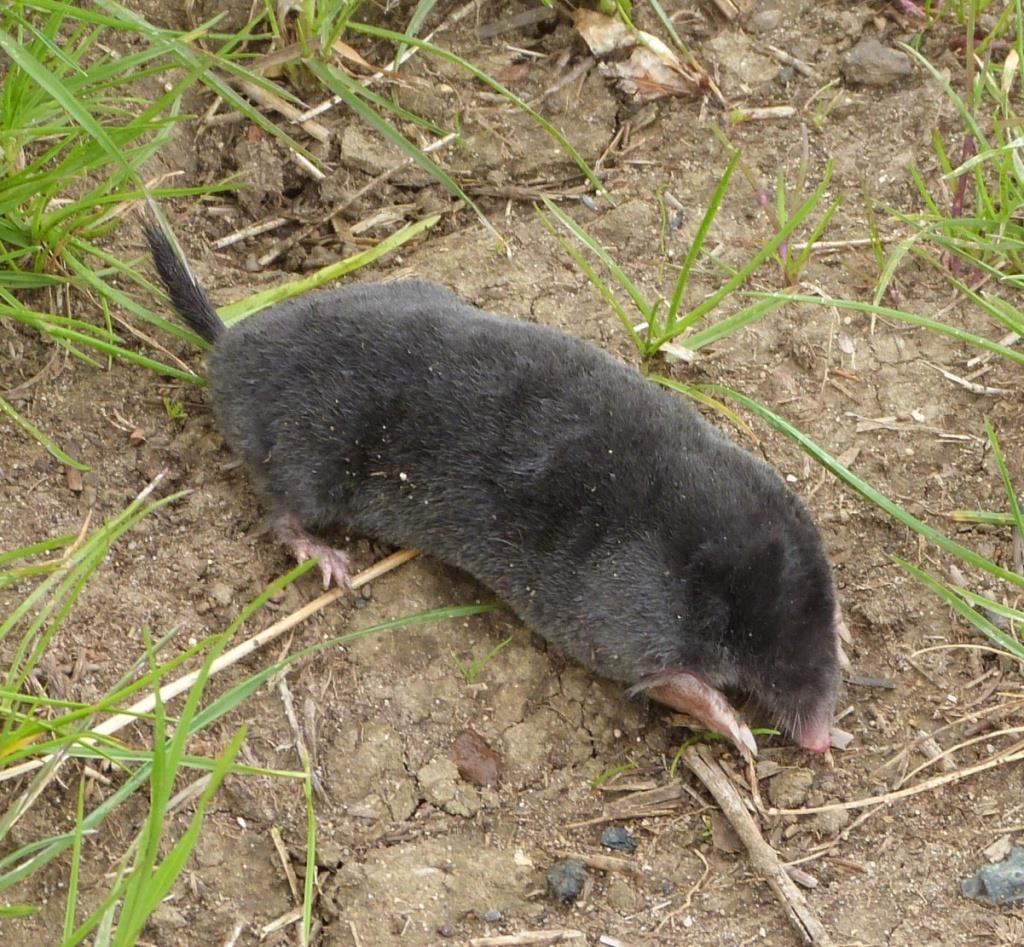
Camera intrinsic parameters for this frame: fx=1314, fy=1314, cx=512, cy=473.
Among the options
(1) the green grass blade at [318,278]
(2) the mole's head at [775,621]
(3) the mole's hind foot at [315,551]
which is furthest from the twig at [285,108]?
(2) the mole's head at [775,621]

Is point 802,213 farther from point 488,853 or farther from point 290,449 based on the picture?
point 488,853

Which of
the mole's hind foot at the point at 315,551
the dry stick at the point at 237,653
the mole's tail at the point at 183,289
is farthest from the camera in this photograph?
the mole's tail at the point at 183,289

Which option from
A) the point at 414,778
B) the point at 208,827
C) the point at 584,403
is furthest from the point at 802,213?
the point at 208,827

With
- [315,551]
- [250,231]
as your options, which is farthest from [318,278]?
[315,551]

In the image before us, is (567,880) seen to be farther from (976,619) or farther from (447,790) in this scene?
(976,619)

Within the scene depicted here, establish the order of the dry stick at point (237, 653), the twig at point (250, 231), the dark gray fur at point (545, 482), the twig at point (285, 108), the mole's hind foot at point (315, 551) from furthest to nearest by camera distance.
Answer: the twig at point (285, 108) → the twig at point (250, 231) → the mole's hind foot at point (315, 551) → the dark gray fur at point (545, 482) → the dry stick at point (237, 653)

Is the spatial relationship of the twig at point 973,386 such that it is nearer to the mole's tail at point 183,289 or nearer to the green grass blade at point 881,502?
the green grass blade at point 881,502
